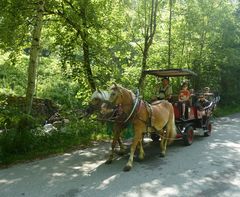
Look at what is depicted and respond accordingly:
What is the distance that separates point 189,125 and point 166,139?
1.45 m

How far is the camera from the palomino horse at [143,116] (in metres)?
8.30

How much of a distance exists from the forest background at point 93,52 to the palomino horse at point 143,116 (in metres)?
2.38

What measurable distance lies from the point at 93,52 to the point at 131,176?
5.95 meters

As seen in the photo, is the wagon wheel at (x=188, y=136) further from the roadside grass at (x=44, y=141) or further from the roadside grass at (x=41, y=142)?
the roadside grass at (x=41, y=142)

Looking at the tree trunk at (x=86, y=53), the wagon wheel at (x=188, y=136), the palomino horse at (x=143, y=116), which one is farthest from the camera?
the tree trunk at (x=86, y=53)

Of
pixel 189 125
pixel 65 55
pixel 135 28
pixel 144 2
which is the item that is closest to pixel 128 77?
pixel 135 28

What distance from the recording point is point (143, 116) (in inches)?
347

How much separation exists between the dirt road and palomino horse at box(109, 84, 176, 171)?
0.42 metres

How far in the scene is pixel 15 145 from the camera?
9188 mm

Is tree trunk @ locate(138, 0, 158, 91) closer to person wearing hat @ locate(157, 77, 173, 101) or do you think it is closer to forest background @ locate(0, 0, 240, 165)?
forest background @ locate(0, 0, 240, 165)

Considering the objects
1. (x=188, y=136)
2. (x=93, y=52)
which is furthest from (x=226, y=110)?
(x=93, y=52)

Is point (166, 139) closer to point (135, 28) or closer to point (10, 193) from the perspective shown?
point (10, 193)

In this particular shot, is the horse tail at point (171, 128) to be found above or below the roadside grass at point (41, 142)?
above

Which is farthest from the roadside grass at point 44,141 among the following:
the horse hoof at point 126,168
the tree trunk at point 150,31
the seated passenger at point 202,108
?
the tree trunk at point 150,31
